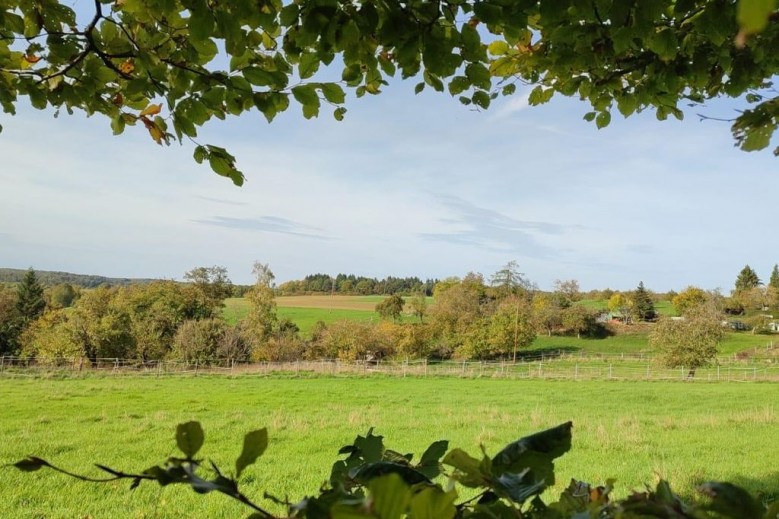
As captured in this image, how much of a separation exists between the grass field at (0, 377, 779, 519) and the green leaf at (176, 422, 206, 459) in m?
2.83

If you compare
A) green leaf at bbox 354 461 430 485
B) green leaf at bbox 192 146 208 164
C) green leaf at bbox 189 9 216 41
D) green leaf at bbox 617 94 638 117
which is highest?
green leaf at bbox 617 94 638 117

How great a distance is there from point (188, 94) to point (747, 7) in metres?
2.65

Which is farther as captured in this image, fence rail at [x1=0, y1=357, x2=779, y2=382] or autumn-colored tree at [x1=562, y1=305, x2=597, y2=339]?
autumn-colored tree at [x1=562, y1=305, x2=597, y2=339]

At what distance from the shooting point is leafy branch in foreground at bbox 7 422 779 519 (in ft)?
1.79

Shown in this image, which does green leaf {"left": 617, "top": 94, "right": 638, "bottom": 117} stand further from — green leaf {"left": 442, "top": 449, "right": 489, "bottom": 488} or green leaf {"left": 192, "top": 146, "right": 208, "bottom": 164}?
green leaf {"left": 442, "top": 449, "right": 489, "bottom": 488}

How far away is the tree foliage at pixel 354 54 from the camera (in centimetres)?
207

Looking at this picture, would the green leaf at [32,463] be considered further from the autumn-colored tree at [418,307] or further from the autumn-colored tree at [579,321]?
the autumn-colored tree at [579,321]

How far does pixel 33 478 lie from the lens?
8258 millimetres

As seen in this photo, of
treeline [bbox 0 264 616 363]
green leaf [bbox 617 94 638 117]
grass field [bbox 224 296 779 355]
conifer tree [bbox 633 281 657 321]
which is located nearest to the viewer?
green leaf [bbox 617 94 638 117]

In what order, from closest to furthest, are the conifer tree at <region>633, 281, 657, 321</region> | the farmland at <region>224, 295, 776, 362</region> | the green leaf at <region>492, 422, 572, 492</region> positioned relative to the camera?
the green leaf at <region>492, 422, 572, 492</region>, the farmland at <region>224, 295, 776, 362</region>, the conifer tree at <region>633, 281, 657, 321</region>

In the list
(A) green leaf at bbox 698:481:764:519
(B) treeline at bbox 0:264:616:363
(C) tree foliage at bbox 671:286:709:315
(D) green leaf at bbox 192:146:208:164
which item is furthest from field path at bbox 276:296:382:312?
(A) green leaf at bbox 698:481:764:519

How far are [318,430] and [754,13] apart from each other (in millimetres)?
14175

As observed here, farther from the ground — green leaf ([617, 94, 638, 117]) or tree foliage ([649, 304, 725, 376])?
green leaf ([617, 94, 638, 117])

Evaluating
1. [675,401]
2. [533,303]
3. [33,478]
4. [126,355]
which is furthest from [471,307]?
[33,478]
